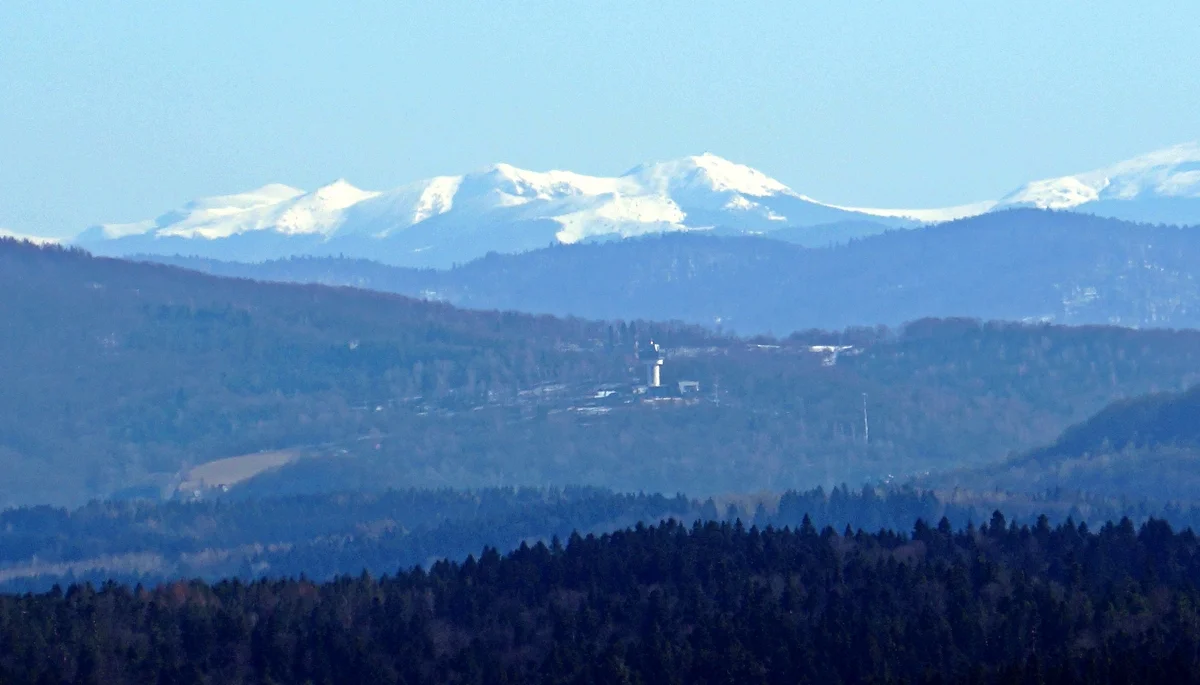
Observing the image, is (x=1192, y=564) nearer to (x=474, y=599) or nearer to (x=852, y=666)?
(x=852, y=666)

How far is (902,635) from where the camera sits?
106812 millimetres

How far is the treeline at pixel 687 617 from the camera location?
105m

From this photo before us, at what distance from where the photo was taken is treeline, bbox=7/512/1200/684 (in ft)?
344

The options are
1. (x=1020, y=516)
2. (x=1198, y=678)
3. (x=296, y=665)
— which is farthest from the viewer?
(x=1020, y=516)

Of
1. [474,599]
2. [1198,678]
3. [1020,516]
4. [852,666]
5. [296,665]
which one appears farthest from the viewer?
[1020,516]

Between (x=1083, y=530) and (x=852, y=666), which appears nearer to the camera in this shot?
(x=852, y=666)

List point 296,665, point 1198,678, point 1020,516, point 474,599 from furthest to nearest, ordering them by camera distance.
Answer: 1. point 1020,516
2. point 474,599
3. point 296,665
4. point 1198,678

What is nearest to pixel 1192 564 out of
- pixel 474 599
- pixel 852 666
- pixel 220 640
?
pixel 852 666

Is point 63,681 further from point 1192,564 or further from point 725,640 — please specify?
point 1192,564

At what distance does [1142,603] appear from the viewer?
107 meters

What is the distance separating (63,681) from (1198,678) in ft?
141

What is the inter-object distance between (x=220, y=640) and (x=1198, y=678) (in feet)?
141

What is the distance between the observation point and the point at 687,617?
115m

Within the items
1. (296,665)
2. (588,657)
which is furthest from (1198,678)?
(296,665)
